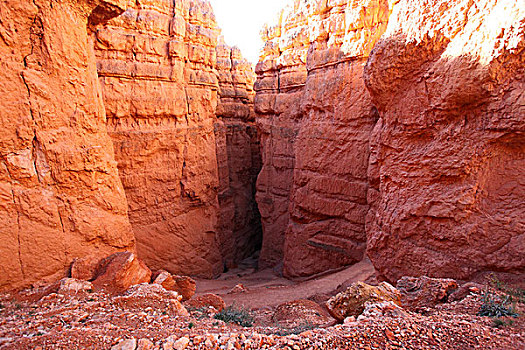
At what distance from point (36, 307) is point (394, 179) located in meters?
5.93

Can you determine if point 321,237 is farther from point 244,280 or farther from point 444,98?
point 444,98

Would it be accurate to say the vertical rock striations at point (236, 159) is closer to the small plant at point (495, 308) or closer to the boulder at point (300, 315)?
the boulder at point (300, 315)

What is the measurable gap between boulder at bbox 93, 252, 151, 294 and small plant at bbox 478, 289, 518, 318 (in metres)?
4.90

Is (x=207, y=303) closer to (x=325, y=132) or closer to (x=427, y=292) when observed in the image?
(x=427, y=292)

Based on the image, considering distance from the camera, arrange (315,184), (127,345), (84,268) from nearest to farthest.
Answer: (127,345)
(84,268)
(315,184)

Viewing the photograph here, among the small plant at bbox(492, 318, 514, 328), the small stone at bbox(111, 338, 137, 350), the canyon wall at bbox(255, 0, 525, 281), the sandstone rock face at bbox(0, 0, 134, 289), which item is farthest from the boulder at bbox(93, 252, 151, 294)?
the small plant at bbox(492, 318, 514, 328)

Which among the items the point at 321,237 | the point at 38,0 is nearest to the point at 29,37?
the point at 38,0

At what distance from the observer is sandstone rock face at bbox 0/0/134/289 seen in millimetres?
4617

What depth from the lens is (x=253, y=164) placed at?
51.9 ft

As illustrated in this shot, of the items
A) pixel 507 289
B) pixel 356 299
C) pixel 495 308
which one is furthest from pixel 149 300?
pixel 507 289

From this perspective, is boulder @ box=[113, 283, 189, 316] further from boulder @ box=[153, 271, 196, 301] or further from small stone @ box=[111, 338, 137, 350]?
small stone @ box=[111, 338, 137, 350]

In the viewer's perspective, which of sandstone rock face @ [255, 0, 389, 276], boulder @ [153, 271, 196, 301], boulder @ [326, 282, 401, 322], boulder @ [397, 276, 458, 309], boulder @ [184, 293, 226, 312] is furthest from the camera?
sandstone rock face @ [255, 0, 389, 276]

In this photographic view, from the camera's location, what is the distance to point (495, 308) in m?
3.38

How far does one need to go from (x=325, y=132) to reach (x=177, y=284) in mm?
6077
